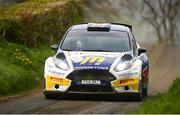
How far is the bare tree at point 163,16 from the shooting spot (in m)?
54.8

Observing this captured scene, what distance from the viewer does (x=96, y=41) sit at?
19156mm

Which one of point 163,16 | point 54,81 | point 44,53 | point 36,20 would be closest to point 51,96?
point 54,81

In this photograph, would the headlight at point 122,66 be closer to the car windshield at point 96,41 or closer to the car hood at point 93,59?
the car hood at point 93,59

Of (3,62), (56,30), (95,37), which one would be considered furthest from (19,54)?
(56,30)

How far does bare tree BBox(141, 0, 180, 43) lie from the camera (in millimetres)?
54812

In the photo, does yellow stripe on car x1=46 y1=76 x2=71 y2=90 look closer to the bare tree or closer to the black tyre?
the black tyre

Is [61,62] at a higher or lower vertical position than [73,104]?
higher

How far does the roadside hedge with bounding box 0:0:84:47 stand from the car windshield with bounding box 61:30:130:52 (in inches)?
210

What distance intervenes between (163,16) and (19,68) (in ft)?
116

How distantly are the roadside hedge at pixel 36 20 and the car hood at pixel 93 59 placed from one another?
21.6ft

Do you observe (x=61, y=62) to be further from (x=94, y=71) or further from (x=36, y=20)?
(x=36, y=20)

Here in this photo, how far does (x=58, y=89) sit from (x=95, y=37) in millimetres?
2252

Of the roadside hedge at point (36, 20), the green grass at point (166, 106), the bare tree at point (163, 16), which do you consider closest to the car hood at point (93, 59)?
the green grass at point (166, 106)

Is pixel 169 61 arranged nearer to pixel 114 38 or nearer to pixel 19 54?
pixel 19 54
